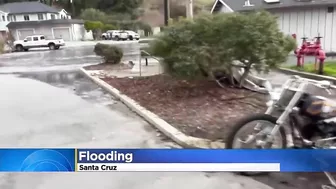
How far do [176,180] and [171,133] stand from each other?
1.39m

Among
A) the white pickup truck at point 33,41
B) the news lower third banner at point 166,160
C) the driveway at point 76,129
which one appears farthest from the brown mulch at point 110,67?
the news lower third banner at point 166,160

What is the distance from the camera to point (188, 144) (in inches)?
171

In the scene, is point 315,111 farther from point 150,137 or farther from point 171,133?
point 150,137

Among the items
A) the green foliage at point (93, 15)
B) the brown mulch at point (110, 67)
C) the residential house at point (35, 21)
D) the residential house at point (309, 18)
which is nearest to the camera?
the green foliage at point (93, 15)

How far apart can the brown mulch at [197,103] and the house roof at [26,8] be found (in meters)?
2.54

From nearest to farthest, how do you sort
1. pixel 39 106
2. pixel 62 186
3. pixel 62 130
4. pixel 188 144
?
1. pixel 62 186
2. pixel 188 144
3. pixel 62 130
4. pixel 39 106

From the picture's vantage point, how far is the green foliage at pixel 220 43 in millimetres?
6613

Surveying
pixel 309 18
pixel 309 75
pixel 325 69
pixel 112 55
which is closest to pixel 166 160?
pixel 309 75

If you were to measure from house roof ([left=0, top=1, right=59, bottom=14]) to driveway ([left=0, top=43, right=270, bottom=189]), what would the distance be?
1950 millimetres

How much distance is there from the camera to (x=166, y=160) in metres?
2.47

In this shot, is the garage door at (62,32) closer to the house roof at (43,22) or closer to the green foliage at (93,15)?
the house roof at (43,22)

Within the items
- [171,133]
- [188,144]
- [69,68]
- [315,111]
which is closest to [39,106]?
[171,133]

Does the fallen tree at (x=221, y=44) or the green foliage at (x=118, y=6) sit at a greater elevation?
the green foliage at (x=118, y=6)

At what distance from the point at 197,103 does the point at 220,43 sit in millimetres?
1339
